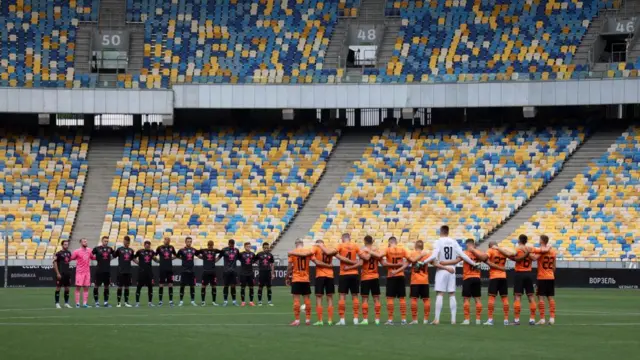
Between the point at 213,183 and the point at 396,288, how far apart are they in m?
31.6

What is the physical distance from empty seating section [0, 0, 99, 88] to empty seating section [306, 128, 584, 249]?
49.2 ft

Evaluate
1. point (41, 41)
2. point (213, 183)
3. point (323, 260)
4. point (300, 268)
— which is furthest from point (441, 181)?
point (300, 268)

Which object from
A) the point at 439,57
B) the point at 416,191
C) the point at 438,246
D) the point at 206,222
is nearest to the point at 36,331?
the point at 438,246

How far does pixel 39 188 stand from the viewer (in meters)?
57.9

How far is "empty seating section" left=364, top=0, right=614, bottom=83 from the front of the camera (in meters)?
59.5

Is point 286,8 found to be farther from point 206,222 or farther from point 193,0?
point 206,222

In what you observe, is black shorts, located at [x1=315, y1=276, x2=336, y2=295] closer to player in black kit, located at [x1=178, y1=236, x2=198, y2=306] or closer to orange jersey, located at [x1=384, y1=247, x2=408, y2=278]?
orange jersey, located at [x1=384, y1=247, x2=408, y2=278]

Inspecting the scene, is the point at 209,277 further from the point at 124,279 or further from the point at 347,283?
the point at 347,283

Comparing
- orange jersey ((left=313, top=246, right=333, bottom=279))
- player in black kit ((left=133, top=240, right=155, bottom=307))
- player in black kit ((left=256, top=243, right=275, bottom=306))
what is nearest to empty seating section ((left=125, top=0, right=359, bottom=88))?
player in black kit ((left=256, top=243, right=275, bottom=306))

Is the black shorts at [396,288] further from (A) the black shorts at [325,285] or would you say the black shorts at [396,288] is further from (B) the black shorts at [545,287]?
(B) the black shorts at [545,287]

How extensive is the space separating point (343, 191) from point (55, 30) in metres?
17.5

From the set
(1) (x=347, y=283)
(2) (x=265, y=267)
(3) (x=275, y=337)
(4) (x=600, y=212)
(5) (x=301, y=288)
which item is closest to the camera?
(3) (x=275, y=337)

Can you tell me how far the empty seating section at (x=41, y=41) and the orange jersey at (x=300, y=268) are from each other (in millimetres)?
34800

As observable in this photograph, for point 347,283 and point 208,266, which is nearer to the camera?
point 347,283
